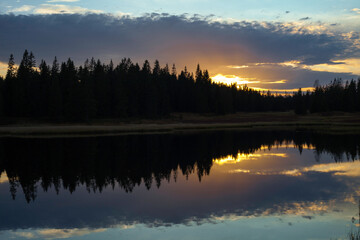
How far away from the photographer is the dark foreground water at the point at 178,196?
1291cm

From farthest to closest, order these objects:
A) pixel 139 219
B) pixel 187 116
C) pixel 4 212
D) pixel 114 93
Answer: pixel 187 116, pixel 114 93, pixel 4 212, pixel 139 219

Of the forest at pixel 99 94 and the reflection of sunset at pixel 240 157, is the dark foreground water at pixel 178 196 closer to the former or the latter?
the reflection of sunset at pixel 240 157

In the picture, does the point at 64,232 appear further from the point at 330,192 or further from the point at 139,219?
the point at 330,192

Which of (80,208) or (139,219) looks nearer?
(139,219)

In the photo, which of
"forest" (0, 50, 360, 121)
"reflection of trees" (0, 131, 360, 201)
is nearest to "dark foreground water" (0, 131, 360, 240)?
"reflection of trees" (0, 131, 360, 201)

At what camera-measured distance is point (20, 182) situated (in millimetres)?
22266

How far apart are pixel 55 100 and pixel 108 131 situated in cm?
2745

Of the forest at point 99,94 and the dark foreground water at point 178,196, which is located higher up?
the forest at point 99,94

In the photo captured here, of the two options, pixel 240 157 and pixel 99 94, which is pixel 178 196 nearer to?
Result: pixel 240 157

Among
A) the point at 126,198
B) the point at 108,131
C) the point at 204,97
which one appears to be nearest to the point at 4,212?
the point at 126,198

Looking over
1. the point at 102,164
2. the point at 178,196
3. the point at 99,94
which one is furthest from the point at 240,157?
the point at 99,94

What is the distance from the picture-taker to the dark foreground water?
1291 cm

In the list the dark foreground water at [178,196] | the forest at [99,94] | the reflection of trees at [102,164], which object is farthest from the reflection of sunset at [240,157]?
the forest at [99,94]

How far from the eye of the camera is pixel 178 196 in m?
18.3
